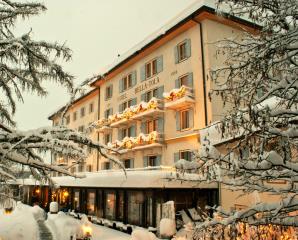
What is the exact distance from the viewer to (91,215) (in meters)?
25.1

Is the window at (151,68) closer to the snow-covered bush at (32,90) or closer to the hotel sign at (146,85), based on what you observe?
the hotel sign at (146,85)

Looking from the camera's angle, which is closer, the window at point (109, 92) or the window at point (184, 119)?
the window at point (184, 119)

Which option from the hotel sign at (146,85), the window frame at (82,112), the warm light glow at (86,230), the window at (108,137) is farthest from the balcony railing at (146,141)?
the window frame at (82,112)

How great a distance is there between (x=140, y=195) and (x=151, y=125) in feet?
27.0

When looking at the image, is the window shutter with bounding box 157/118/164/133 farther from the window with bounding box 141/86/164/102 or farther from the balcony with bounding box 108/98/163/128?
the window with bounding box 141/86/164/102

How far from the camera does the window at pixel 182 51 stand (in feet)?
75.4

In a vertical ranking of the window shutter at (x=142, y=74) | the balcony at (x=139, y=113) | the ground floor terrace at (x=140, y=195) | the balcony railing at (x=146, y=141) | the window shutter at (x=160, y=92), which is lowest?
the ground floor terrace at (x=140, y=195)

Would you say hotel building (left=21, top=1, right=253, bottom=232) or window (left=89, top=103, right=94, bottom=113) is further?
window (left=89, top=103, right=94, bottom=113)

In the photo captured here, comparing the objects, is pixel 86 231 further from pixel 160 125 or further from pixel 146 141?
pixel 160 125

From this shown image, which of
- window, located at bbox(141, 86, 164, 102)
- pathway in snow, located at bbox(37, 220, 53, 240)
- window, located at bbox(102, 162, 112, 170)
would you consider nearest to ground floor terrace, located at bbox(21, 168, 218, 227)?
pathway in snow, located at bbox(37, 220, 53, 240)

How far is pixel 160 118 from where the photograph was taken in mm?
25188

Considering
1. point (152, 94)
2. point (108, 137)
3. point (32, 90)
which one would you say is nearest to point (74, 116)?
point (108, 137)

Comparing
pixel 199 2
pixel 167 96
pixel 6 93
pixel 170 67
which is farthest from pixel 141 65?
pixel 6 93

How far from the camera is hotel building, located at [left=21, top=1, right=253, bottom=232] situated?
1867cm
